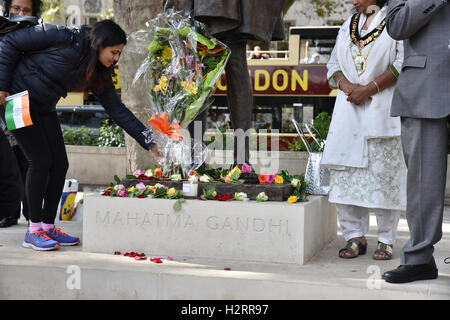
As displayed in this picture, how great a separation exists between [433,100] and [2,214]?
2255 millimetres

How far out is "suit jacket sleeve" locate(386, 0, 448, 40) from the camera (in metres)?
3.06

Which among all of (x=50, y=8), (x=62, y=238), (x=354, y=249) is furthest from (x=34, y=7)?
(x=50, y=8)

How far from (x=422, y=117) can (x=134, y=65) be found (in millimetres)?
4158

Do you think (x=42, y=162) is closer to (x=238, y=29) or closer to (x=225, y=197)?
(x=225, y=197)

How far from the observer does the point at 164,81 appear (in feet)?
14.0

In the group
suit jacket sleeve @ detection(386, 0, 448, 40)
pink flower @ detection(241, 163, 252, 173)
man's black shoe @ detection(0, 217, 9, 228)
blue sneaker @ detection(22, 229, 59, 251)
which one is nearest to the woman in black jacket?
blue sneaker @ detection(22, 229, 59, 251)

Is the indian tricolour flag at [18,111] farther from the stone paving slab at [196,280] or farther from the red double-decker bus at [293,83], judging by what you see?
the red double-decker bus at [293,83]

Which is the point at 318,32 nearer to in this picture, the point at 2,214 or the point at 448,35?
the point at 448,35

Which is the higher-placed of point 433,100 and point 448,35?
point 448,35

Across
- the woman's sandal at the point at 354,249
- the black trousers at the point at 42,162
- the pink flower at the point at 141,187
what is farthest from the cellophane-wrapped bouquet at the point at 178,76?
the woman's sandal at the point at 354,249

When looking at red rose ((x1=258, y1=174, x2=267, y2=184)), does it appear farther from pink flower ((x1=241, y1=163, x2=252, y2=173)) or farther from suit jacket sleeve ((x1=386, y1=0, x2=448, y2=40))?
suit jacket sleeve ((x1=386, y1=0, x2=448, y2=40))

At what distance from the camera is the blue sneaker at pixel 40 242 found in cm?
404

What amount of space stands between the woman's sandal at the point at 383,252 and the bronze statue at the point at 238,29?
114 centimetres

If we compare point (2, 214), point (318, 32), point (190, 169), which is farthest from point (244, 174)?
point (318, 32)
